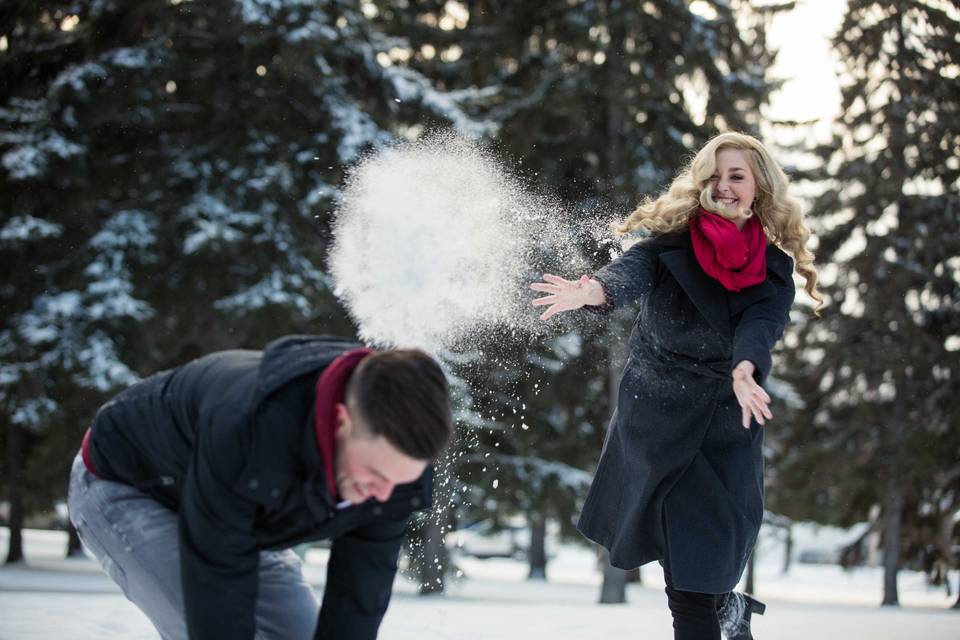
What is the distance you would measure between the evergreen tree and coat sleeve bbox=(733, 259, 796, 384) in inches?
525

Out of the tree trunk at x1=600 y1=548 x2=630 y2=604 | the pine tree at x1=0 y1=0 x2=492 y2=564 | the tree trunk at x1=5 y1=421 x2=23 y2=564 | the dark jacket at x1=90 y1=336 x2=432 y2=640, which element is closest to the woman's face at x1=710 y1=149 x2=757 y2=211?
the dark jacket at x1=90 y1=336 x2=432 y2=640

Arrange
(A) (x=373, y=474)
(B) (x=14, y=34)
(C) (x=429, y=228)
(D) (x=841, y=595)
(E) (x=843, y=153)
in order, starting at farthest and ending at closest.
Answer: (D) (x=841, y=595), (E) (x=843, y=153), (B) (x=14, y=34), (C) (x=429, y=228), (A) (x=373, y=474)

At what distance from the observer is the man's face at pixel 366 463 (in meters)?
1.79

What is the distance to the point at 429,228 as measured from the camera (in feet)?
26.3

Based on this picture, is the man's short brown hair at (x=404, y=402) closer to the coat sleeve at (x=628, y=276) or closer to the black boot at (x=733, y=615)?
the coat sleeve at (x=628, y=276)

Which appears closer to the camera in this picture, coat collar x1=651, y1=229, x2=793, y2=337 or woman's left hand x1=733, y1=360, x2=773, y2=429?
woman's left hand x1=733, y1=360, x2=773, y2=429

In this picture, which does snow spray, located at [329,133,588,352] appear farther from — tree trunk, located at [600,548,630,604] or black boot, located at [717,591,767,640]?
tree trunk, located at [600,548,630,604]

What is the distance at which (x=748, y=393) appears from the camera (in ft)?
9.86

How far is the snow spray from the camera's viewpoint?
23.1 feet

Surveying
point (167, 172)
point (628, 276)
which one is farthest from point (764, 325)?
point (167, 172)

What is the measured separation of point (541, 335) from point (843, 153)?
7780 millimetres

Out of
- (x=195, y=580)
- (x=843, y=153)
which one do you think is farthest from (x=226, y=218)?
(x=843, y=153)

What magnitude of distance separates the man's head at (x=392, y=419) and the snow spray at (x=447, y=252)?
488 cm

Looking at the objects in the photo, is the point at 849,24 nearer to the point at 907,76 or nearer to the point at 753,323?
the point at 907,76
